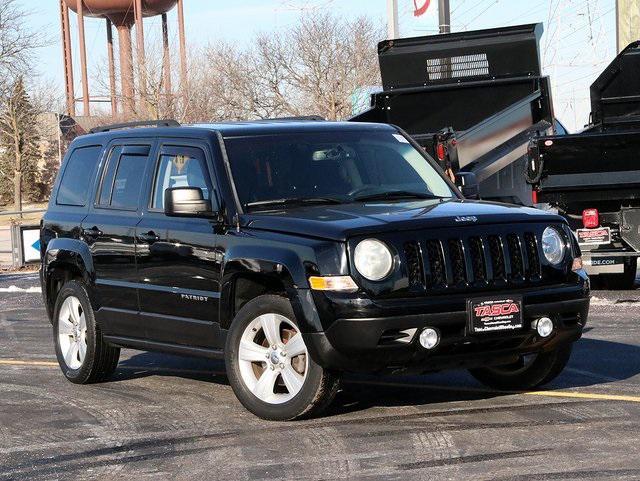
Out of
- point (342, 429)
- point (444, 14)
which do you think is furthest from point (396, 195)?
point (444, 14)

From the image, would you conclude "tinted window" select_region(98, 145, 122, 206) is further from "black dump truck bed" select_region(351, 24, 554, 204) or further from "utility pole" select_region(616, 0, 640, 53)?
"utility pole" select_region(616, 0, 640, 53)

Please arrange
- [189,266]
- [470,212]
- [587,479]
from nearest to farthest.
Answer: [587,479] → [470,212] → [189,266]

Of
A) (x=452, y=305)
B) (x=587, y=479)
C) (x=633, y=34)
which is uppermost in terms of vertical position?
(x=633, y=34)

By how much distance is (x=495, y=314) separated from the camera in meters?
7.45

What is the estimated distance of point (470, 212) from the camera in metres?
7.83

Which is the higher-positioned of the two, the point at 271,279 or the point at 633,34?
the point at 633,34

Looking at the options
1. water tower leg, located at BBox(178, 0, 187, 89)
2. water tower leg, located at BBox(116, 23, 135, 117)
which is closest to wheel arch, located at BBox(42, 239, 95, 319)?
water tower leg, located at BBox(178, 0, 187, 89)

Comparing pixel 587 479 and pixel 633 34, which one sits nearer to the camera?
pixel 587 479

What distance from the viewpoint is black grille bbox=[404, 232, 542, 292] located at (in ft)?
24.2

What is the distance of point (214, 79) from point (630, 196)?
3940cm

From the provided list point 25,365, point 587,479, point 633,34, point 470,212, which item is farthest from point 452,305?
point 633,34

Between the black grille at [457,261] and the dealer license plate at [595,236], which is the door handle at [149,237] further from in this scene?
the dealer license plate at [595,236]

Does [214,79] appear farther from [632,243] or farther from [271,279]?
[271,279]

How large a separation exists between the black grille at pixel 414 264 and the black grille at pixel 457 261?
0.69 feet
